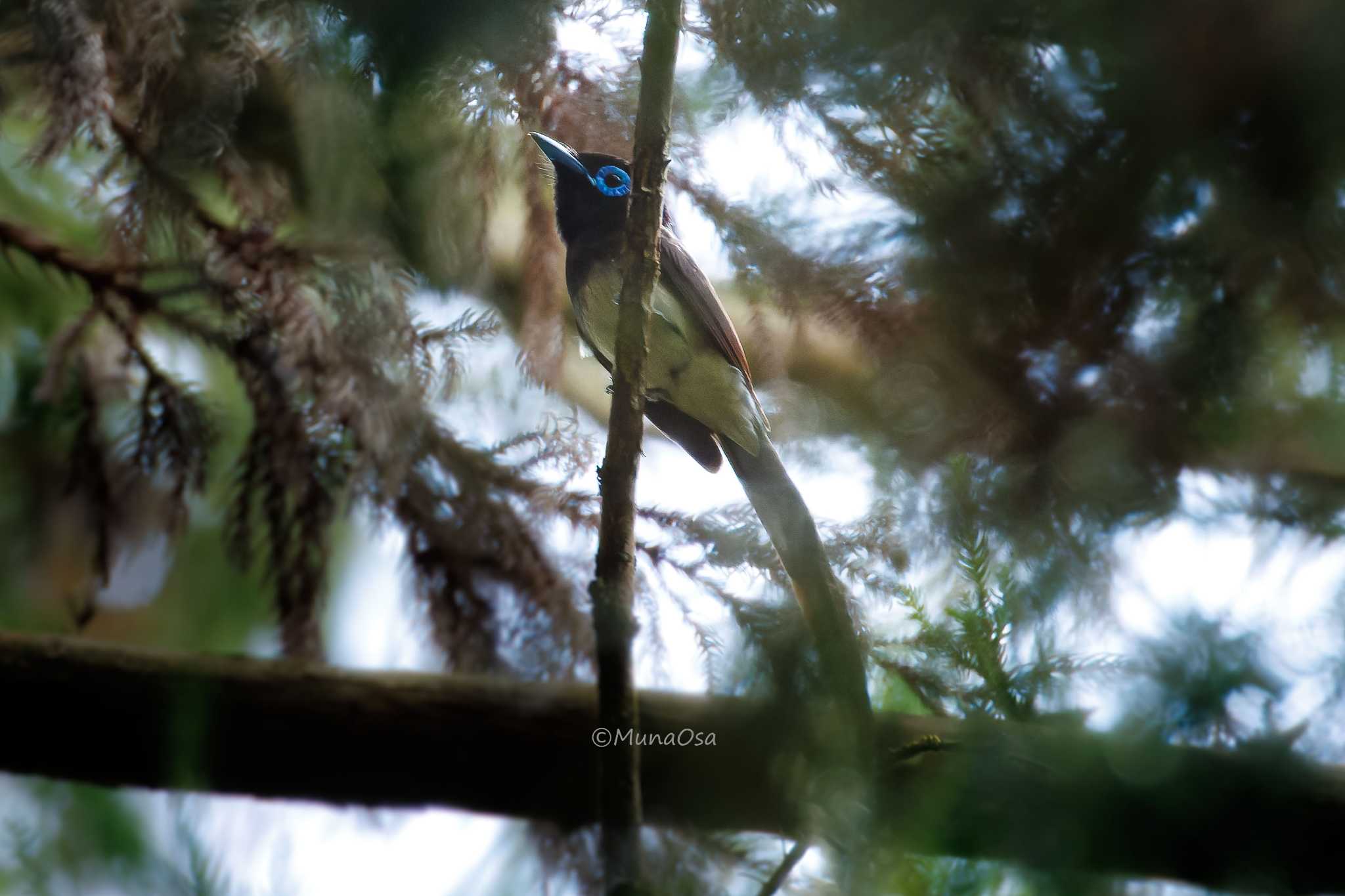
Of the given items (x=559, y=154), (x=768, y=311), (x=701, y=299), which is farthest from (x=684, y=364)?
(x=559, y=154)

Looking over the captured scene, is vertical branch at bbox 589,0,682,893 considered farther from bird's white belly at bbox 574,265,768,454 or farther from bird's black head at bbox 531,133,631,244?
bird's white belly at bbox 574,265,768,454

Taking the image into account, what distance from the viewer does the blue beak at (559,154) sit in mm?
1842

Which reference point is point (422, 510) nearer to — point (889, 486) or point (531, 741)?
point (531, 741)

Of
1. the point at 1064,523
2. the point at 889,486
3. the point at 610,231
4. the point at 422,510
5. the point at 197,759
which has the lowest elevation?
the point at 197,759

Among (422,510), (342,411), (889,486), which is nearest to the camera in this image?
(889,486)

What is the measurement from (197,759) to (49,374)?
43.4 inches

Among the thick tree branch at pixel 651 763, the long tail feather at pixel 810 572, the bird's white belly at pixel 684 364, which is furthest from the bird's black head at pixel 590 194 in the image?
the thick tree branch at pixel 651 763

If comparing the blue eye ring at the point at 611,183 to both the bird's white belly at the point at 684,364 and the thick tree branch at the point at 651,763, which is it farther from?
the thick tree branch at the point at 651,763

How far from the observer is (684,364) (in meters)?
2.44

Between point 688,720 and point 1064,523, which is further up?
point 1064,523

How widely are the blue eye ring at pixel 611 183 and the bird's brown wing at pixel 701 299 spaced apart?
0.19 m

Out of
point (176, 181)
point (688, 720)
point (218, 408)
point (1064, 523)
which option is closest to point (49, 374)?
point (218, 408)

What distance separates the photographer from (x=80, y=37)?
1850mm

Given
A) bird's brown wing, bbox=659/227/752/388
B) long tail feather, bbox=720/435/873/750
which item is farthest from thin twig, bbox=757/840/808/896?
bird's brown wing, bbox=659/227/752/388
